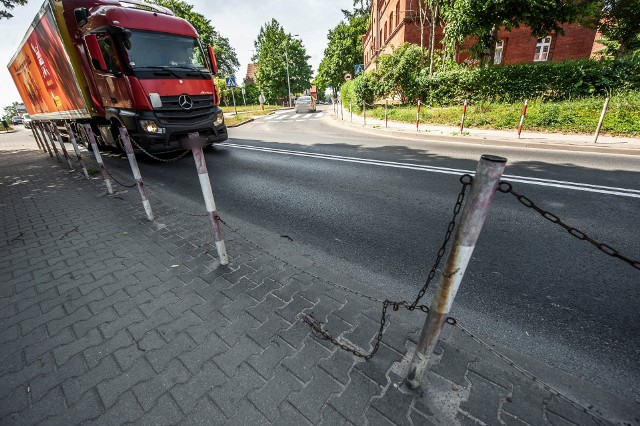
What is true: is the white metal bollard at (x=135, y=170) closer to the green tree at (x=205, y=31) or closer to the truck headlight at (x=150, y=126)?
the truck headlight at (x=150, y=126)

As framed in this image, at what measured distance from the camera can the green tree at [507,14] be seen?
11312 mm

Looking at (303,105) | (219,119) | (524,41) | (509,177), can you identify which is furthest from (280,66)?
(509,177)

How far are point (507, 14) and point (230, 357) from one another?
16.1 m

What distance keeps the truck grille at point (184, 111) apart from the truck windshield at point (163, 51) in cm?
91

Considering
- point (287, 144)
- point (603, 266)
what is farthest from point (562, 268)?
point (287, 144)

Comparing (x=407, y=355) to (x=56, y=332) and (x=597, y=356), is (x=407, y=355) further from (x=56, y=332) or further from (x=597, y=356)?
(x=56, y=332)

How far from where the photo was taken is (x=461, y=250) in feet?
4.56

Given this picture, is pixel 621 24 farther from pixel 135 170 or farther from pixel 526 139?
pixel 135 170

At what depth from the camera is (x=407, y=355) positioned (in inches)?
76.8

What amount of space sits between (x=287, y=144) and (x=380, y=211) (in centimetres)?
761

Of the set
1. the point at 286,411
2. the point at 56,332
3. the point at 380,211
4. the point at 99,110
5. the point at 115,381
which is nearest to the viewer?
the point at 286,411

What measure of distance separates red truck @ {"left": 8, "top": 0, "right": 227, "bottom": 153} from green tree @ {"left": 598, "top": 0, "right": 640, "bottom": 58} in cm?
2383

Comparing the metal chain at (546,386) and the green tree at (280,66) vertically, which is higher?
the green tree at (280,66)

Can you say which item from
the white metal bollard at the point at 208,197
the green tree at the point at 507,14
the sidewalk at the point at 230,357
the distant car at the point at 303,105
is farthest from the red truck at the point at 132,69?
the distant car at the point at 303,105
